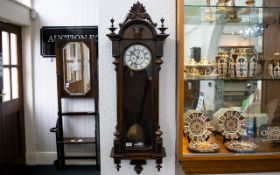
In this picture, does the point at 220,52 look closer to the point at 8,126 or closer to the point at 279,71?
the point at 279,71

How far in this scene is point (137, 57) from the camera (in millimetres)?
1697

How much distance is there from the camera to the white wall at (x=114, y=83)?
5.81 ft

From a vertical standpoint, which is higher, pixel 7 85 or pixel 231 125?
pixel 7 85

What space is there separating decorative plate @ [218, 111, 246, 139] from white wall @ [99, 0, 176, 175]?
35 cm

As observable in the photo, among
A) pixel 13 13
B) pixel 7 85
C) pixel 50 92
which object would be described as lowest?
pixel 50 92

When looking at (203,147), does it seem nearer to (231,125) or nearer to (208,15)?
(231,125)

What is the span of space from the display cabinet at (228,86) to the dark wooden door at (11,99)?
2.49m

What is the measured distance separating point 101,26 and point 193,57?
644mm

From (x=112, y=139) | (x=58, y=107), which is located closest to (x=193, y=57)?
(x=112, y=139)

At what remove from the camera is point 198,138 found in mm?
1854

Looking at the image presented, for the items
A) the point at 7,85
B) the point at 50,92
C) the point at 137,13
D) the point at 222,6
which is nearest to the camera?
the point at 137,13

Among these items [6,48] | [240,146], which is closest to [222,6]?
[240,146]

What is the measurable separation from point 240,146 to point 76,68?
102 inches

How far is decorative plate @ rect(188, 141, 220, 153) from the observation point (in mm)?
1764
